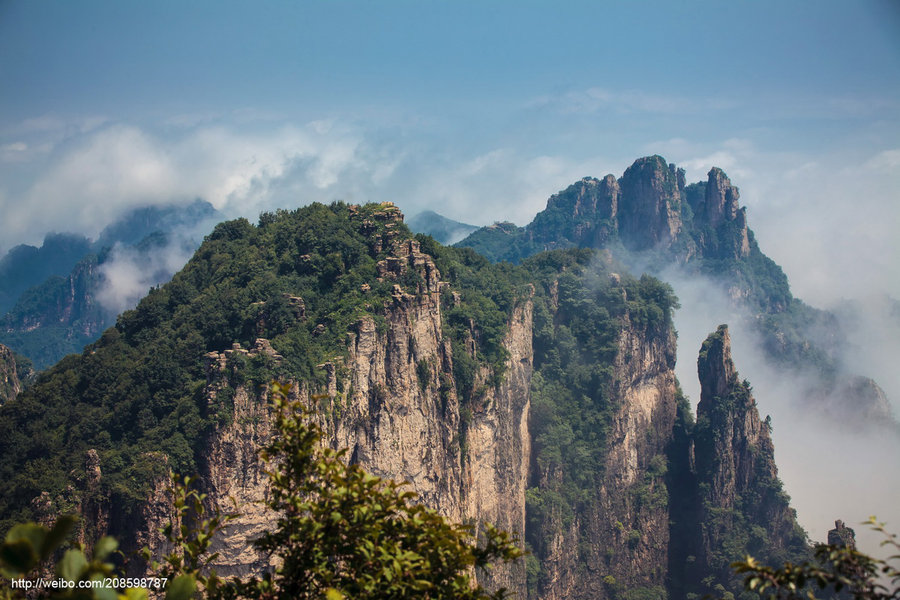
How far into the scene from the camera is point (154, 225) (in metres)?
150

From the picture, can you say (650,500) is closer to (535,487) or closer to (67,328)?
(535,487)

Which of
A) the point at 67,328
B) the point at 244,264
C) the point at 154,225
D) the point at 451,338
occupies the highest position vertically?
the point at 154,225

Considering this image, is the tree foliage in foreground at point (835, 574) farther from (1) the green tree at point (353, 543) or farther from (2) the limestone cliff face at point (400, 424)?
(2) the limestone cliff face at point (400, 424)

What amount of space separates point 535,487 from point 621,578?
39.0 ft

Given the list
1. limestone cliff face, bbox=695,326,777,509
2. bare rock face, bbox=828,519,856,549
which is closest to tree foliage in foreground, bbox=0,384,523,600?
bare rock face, bbox=828,519,856,549

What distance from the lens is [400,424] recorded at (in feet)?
152

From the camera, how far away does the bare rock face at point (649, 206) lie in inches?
5659

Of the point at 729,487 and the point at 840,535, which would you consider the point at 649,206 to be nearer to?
the point at 729,487

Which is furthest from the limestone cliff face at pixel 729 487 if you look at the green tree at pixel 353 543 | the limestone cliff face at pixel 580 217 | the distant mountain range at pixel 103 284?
the distant mountain range at pixel 103 284

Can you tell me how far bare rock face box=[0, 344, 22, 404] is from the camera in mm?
69181

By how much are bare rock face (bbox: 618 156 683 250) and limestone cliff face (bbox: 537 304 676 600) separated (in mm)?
69231

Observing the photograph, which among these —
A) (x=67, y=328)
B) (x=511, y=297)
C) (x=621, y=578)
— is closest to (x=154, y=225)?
(x=67, y=328)

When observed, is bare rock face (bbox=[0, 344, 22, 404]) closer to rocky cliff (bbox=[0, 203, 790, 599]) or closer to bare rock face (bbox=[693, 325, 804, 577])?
rocky cliff (bbox=[0, 203, 790, 599])

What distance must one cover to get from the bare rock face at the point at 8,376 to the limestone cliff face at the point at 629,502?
46.8 m
